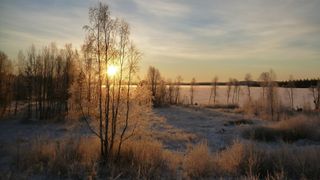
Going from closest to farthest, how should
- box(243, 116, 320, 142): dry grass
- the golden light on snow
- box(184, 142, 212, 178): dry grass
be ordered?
box(184, 142, 212, 178): dry grass
the golden light on snow
box(243, 116, 320, 142): dry grass

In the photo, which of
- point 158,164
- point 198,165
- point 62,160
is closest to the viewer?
point 198,165

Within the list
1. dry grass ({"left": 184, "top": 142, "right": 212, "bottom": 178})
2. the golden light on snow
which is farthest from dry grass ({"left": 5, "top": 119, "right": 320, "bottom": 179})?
the golden light on snow

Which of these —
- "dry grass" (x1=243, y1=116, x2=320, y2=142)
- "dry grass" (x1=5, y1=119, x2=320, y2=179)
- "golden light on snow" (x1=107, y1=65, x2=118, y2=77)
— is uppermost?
"golden light on snow" (x1=107, y1=65, x2=118, y2=77)

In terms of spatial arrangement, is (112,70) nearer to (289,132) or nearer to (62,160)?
(62,160)

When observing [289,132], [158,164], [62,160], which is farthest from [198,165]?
[289,132]

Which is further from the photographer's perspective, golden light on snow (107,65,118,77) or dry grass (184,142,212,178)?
golden light on snow (107,65,118,77)

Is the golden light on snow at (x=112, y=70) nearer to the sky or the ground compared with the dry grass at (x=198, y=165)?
nearer to the sky

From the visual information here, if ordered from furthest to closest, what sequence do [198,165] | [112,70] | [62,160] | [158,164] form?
[112,70] < [158,164] < [62,160] < [198,165]

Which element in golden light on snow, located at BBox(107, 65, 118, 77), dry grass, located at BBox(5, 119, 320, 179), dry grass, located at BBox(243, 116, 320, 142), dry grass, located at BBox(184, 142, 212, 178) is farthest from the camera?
dry grass, located at BBox(243, 116, 320, 142)

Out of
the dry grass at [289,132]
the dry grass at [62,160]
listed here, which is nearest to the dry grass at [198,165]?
the dry grass at [62,160]

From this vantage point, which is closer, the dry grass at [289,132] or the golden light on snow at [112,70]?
the golden light on snow at [112,70]

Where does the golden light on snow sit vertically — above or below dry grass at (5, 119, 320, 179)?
above

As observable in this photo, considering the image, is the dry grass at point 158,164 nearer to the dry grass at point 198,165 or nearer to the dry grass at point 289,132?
the dry grass at point 198,165

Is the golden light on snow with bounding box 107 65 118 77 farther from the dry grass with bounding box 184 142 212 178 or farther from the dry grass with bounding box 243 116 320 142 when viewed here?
the dry grass with bounding box 243 116 320 142
